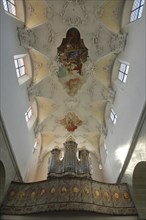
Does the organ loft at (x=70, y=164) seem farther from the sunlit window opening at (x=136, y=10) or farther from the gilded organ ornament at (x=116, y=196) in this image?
the sunlit window opening at (x=136, y=10)

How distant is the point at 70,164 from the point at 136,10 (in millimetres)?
10572

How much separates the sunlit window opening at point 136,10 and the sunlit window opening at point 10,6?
708 cm

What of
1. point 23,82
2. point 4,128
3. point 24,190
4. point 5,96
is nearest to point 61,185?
point 24,190

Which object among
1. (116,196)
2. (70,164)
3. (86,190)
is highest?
(86,190)

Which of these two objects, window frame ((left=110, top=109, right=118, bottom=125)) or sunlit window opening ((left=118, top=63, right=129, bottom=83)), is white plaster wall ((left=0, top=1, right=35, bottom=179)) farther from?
sunlit window opening ((left=118, top=63, right=129, bottom=83))

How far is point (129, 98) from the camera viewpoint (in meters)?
11.5

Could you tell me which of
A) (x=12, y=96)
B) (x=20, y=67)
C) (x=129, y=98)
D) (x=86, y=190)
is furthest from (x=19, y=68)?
(x=86, y=190)

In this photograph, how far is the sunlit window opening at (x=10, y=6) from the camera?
11422mm

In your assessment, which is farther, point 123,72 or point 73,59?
point 73,59

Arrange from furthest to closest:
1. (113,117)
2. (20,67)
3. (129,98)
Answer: (113,117) → (20,67) → (129,98)

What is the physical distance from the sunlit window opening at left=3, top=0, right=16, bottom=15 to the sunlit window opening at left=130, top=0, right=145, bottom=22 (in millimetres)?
7079

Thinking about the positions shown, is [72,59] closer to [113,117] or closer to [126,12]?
[126,12]

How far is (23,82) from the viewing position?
45.3 ft

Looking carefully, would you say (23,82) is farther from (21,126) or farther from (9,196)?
(9,196)
